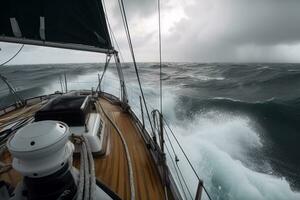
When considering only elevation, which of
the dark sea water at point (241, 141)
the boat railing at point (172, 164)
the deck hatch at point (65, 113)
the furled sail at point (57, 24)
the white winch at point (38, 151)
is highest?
the furled sail at point (57, 24)

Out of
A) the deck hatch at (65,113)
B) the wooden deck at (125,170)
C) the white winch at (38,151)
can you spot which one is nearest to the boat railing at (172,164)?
the wooden deck at (125,170)

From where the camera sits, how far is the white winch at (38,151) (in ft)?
3.17

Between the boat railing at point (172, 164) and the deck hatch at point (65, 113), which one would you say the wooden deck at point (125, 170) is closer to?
the boat railing at point (172, 164)

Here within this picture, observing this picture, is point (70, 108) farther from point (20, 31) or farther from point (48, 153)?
point (20, 31)

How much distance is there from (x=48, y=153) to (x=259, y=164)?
227 inches

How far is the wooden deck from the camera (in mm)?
1875

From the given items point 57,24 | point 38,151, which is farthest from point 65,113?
point 57,24

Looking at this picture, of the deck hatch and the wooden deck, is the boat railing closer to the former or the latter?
the wooden deck

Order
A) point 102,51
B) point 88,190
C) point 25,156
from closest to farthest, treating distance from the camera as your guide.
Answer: point 25,156
point 88,190
point 102,51

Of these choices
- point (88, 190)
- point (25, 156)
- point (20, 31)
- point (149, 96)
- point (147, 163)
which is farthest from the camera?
point (149, 96)

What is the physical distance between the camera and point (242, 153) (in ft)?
18.9

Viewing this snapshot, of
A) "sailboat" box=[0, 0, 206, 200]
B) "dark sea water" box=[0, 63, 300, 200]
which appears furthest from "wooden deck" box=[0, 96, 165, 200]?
"dark sea water" box=[0, 63, 300, 200]

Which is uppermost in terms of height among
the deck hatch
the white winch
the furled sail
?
the furled sail

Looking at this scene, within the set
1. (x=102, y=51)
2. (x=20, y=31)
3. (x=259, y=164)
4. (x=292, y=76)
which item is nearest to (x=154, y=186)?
(x=102, y=51)
